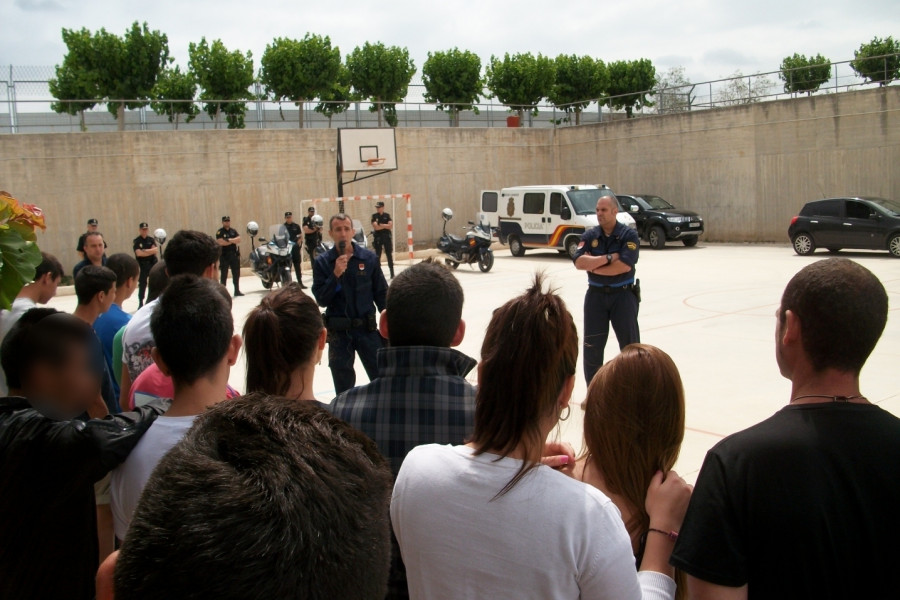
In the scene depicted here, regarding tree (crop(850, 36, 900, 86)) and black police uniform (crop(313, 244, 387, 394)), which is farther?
tree (crop(850, 36, 900, 86))

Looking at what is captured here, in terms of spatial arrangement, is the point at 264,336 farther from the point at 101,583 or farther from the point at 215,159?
the point at 215,159

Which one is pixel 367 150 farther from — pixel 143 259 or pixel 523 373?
pixel 523 373

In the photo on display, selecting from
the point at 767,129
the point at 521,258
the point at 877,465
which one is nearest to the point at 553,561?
the point at 877,465

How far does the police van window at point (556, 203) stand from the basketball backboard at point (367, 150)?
5.41 meters

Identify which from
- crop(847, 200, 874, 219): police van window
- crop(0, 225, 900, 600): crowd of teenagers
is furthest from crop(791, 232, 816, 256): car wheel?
crop(0, 225, 900, 600): crowd of teenagers

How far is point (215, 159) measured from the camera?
80.5 feet

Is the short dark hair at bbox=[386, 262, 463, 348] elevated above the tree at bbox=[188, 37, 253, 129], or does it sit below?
below

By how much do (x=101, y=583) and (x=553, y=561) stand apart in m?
0.99

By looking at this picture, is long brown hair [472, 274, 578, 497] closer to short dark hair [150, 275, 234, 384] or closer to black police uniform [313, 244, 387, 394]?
short dark hair [150, 275, 234, 384]

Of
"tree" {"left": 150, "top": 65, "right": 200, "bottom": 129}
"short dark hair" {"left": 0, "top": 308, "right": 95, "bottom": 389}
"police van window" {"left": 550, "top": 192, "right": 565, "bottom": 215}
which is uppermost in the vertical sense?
"tree" {"left": 150, "top": 65, "right": 200, "bottom": 129}

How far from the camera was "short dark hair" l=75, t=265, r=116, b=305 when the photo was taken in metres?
4.51

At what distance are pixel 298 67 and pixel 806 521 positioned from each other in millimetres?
33987

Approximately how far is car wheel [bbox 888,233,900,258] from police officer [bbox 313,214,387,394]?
1646 cm

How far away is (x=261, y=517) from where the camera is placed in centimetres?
83
